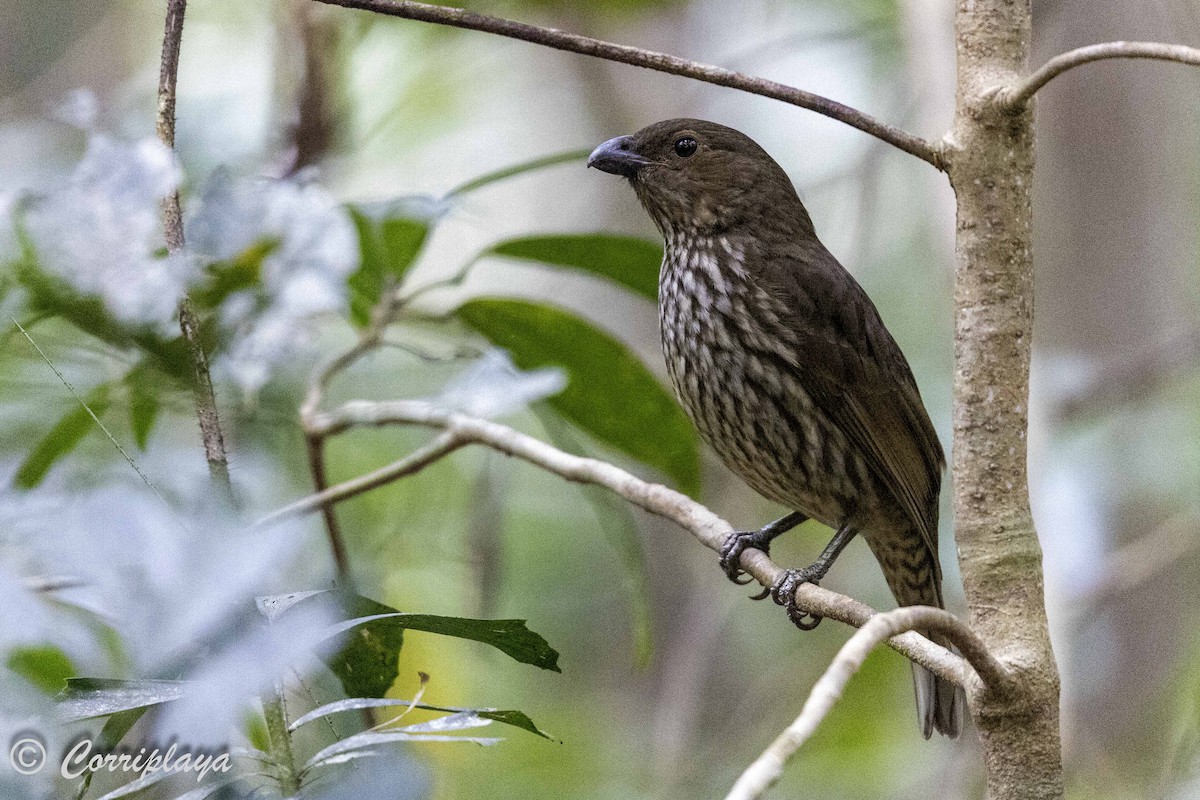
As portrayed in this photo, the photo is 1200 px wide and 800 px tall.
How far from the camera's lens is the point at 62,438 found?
2.00 m

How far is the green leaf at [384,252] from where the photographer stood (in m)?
2.97

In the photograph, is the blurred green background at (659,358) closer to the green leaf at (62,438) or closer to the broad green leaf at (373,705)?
the green leaf at (62,438)

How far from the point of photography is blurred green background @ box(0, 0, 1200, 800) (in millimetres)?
3492

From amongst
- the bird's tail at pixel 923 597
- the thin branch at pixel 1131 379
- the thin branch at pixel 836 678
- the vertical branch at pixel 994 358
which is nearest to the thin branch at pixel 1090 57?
the vertical branch at pixel 994 358

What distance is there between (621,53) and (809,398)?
5.48 feet

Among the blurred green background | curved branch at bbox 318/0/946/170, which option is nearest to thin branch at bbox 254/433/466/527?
the blurred green background

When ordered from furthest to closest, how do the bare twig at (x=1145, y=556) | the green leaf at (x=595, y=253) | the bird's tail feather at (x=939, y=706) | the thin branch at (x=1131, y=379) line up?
the thin branch at (x=1131, y=379) → the bare twig at (x=1145, y=556) → the bird's tail feather at (x=939, y=706) → the green leaf at (x=595, y=253)

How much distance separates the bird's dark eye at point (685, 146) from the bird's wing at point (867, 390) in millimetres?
557

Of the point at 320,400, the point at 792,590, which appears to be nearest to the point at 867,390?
the point at 792,590

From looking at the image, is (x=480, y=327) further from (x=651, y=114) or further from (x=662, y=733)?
(x=651, y=114)

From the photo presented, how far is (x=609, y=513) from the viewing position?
344 cm

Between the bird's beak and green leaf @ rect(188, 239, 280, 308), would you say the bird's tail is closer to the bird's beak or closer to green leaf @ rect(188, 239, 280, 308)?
the bird's beak

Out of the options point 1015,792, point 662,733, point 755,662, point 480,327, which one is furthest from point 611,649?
point 1015,792

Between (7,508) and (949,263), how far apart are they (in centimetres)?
367
